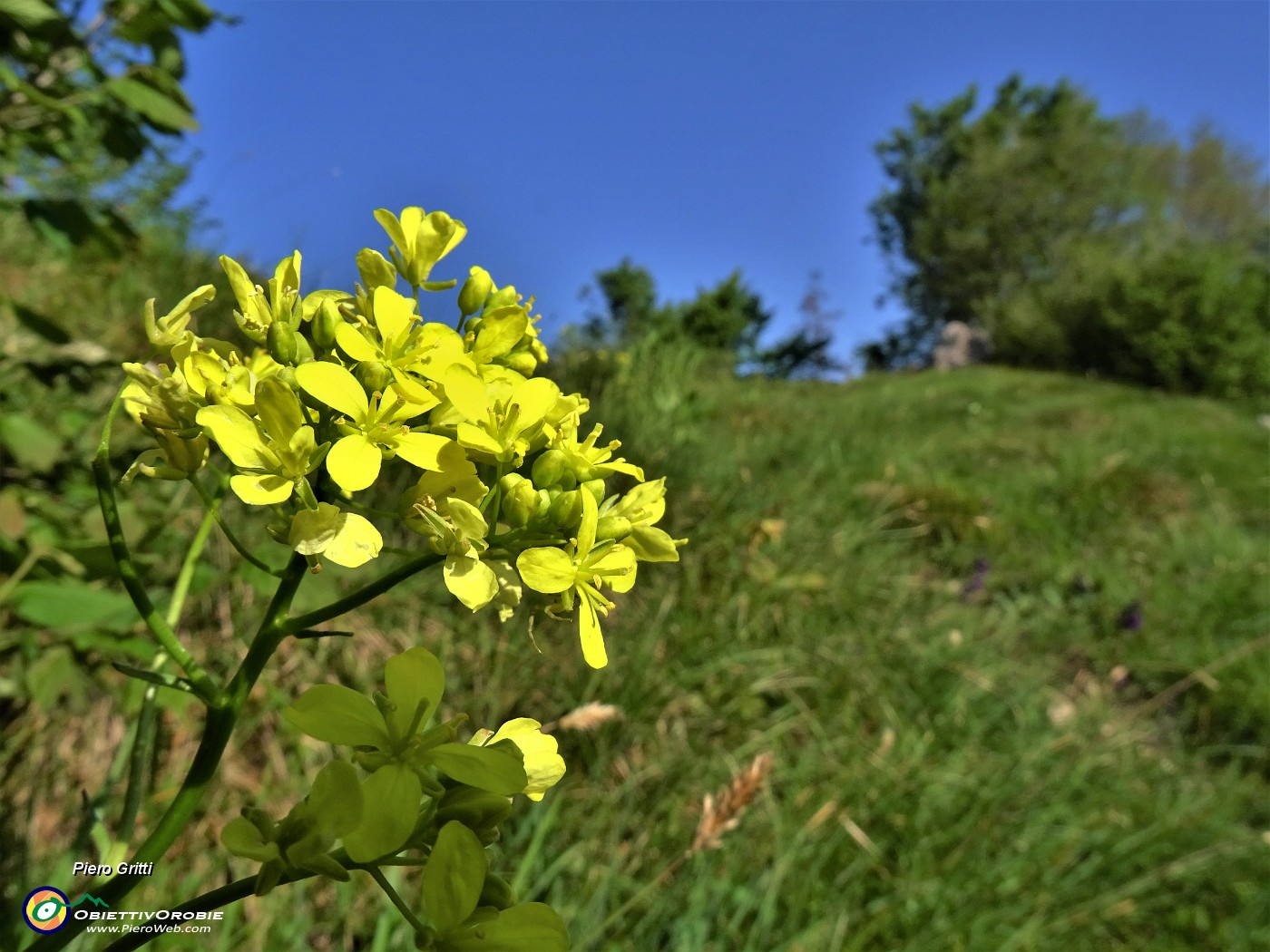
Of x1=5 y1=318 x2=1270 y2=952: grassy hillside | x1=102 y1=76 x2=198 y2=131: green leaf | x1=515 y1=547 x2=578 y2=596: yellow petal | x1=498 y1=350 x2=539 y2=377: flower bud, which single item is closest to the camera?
x1=515 y1=547 x2=578 y2=596: yellow petal

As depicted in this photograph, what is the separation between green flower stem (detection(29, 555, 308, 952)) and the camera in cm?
42

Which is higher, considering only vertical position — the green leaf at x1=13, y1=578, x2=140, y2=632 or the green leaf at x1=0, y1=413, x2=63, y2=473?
the green leaf at x1=0, y1=413, x2=63, y2=473

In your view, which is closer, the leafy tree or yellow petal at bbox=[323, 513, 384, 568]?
yellow petal at bbox=[323, 513, 384, 568]

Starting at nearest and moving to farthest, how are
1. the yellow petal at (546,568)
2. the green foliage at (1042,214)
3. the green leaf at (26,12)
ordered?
the yellow petal at (546,568) → the green leaf at (26,12) → the green foliage at (1042,214)

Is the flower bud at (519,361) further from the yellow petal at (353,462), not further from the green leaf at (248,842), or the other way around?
the green leaf at (248,842)

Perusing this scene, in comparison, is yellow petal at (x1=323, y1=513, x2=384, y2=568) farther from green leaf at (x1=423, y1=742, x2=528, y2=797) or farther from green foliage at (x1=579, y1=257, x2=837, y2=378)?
green foliage at (x1=579, y1=257, x2=837, y2=378)

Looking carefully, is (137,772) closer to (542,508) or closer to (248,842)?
(248,842)

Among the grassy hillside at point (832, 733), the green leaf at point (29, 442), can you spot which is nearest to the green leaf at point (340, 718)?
the grassy hillside at point (832, 733)

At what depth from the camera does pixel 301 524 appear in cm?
45

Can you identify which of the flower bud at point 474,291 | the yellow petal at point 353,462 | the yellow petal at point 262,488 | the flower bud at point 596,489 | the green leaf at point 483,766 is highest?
the flower bud at point 474,291

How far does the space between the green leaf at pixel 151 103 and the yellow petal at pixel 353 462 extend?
104 cm

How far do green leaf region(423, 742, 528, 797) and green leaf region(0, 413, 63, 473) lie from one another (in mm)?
1124

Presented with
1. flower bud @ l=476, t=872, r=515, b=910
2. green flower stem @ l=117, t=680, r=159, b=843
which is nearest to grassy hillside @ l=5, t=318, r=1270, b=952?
green flower stem @ l=117, t=680, r=159, b=843

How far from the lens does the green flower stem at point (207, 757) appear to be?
42cm
